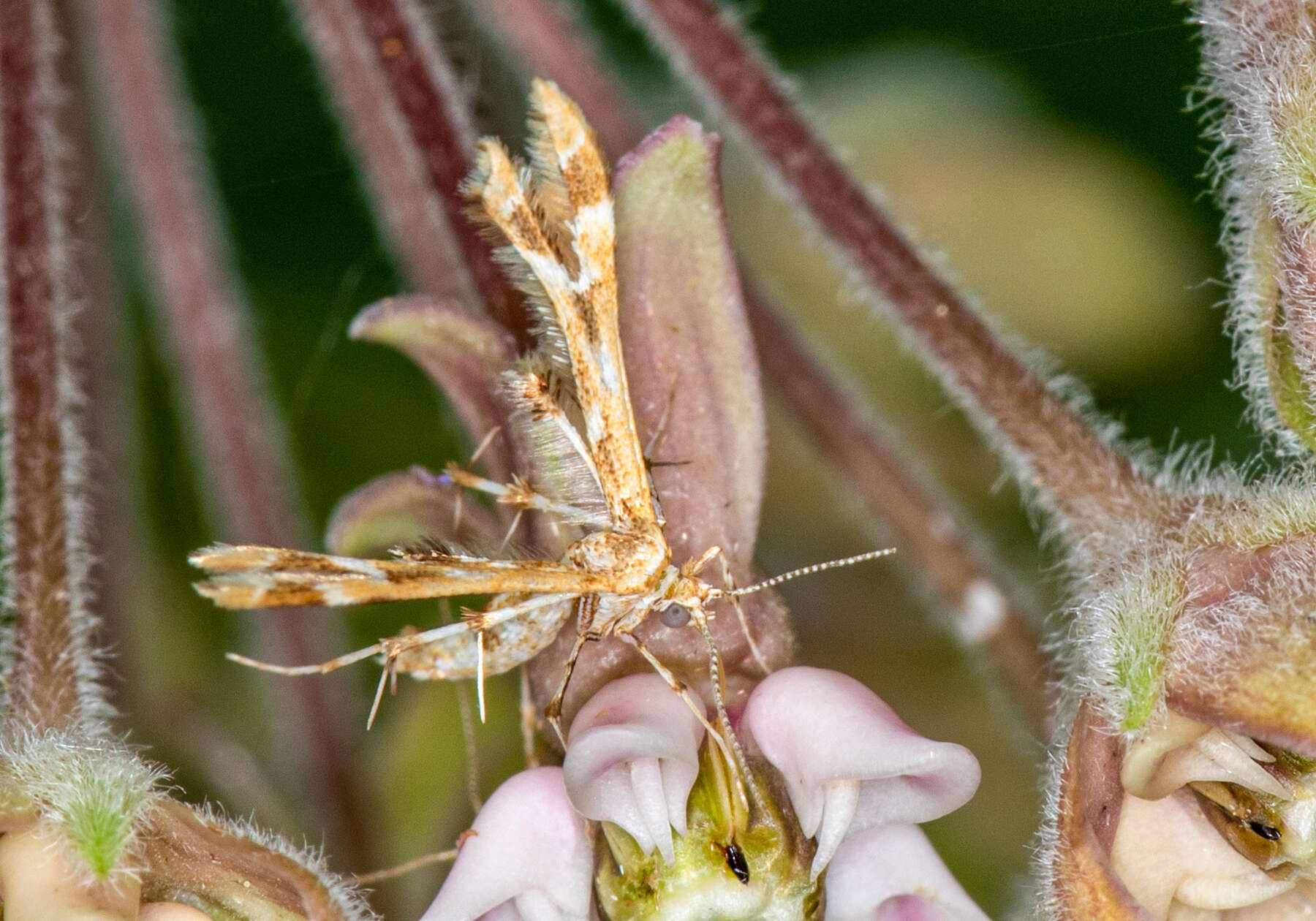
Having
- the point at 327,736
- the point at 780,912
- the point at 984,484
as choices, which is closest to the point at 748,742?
the point at 780,912

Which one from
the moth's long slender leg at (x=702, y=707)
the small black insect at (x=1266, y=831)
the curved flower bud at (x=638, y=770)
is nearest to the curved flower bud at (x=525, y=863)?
the curved flower bud at (x=638, y=770)

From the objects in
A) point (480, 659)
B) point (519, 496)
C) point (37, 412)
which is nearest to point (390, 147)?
point (37, 412)

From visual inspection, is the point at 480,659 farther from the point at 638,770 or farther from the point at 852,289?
the point at 852,289

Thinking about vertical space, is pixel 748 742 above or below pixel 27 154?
below

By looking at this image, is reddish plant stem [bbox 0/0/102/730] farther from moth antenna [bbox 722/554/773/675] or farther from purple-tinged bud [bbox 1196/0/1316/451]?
purple-tinged bud [bbox 1196/0/1316/451]

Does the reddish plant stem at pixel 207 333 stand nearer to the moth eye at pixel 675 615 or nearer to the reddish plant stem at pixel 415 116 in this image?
the reddish plant stem at pixel 415 116

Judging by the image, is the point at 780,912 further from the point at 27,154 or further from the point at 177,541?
the point at 177,541
